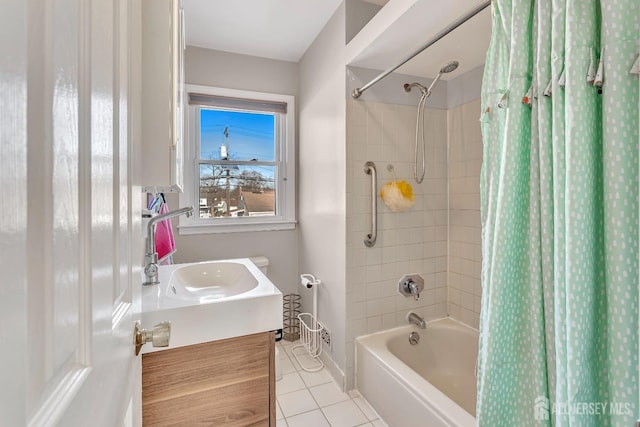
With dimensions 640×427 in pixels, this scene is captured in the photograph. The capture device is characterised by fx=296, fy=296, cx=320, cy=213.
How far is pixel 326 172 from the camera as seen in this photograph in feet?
7.00

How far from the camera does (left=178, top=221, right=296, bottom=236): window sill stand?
2361 millimetres

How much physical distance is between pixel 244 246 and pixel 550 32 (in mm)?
2273

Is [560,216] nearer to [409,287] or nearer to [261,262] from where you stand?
[409,287]

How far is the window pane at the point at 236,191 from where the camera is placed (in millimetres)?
2484

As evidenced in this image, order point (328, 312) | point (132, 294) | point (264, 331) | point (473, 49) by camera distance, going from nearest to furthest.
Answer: point (132, 294), point (264, 331), point (473, 49), point (328, 312)

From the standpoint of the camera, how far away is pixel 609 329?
687 millimetres

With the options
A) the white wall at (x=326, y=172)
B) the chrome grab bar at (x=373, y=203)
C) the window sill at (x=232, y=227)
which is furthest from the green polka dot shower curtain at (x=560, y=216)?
the window sill at (x=232, y=227)

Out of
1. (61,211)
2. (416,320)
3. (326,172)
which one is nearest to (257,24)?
(326,172)

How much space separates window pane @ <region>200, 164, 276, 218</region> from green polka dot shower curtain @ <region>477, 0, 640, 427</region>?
1954 mm

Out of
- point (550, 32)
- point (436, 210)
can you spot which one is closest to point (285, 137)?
point (436, 210)

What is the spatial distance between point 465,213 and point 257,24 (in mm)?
2006

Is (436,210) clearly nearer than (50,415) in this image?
No

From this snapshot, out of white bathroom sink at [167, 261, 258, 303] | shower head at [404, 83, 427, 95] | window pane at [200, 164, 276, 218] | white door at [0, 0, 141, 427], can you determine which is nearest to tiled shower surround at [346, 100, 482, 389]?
shower head at [404, 83, 427, 95]

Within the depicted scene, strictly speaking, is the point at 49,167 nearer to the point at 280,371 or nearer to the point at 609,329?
the point at 609,329
